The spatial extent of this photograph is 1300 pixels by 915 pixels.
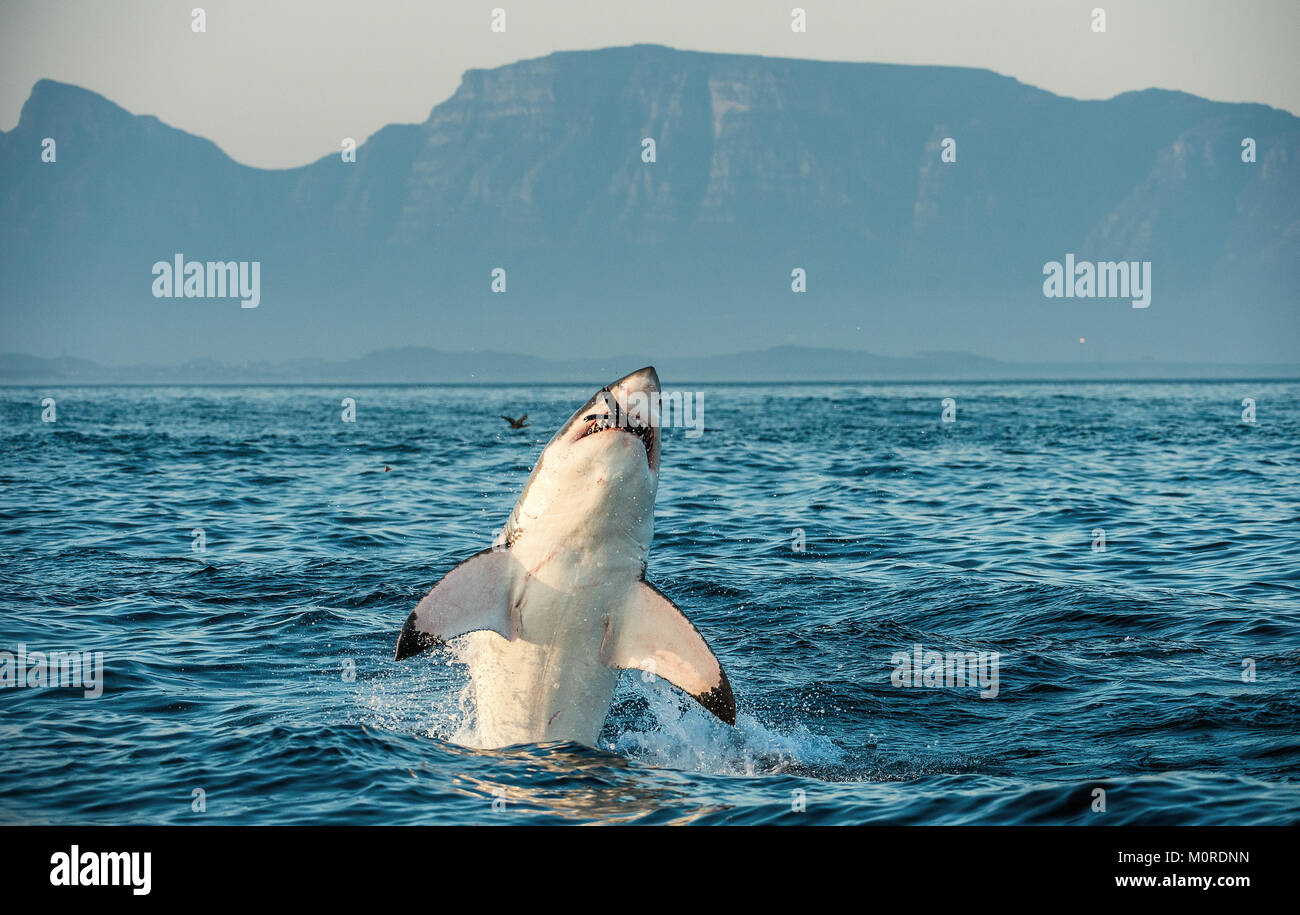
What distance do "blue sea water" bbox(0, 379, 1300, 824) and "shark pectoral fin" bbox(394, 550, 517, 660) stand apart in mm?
1191

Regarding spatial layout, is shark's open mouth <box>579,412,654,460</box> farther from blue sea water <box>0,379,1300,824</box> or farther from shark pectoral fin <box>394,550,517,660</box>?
blue sea water <box>0,379,1300,824</box>

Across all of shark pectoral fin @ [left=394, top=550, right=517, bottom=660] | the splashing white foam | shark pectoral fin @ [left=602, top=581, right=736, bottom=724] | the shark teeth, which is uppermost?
the shark teeth

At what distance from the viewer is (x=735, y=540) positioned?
21.9 metres

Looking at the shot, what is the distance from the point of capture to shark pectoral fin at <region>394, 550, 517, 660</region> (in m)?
8.98

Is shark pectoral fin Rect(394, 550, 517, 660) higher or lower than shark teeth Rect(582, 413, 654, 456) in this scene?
lower

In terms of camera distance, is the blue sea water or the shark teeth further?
the blue sea water

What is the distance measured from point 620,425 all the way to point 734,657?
609 centimetres

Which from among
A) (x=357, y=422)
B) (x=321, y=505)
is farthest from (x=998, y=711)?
(x=357, y=422)

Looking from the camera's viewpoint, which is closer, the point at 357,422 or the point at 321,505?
the point at 321,505

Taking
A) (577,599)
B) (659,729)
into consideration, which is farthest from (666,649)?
(659,729)

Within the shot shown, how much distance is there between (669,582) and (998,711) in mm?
7182

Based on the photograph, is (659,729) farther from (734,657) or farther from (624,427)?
(624,427)

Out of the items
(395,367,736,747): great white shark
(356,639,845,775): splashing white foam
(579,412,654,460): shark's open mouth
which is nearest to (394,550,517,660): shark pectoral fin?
(395,367,736,747): great white shark
